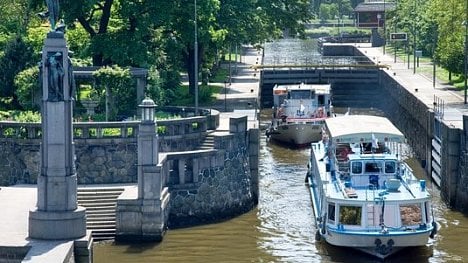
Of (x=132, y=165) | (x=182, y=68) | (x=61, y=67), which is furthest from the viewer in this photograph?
(x=182, y=68)

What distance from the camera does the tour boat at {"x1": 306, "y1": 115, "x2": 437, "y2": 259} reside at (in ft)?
160

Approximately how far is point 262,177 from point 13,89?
14103 millimetres

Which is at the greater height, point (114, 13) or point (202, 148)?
point (114, 13)

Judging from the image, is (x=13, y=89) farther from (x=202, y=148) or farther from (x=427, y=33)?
(x=427, y=33)

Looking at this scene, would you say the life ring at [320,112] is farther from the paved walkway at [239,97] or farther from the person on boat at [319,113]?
the paved walkway at [239,97]

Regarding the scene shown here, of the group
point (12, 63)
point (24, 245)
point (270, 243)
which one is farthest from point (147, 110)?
point (12, 63)

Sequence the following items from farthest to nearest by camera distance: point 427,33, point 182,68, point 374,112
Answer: point 427,33 < point 374,112 < point 182,68

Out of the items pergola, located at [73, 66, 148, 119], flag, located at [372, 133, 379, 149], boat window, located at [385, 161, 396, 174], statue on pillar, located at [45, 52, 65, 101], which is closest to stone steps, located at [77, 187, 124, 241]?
statue on pillar, located at [45, 52, 65, 101]

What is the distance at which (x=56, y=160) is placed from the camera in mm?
41531

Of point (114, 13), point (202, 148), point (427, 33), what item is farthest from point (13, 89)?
point (427, 33)

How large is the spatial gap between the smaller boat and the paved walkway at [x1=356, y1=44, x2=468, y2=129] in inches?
256

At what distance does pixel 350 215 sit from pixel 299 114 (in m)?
34.4

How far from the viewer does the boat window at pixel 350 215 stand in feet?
162

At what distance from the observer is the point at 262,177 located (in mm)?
68375
